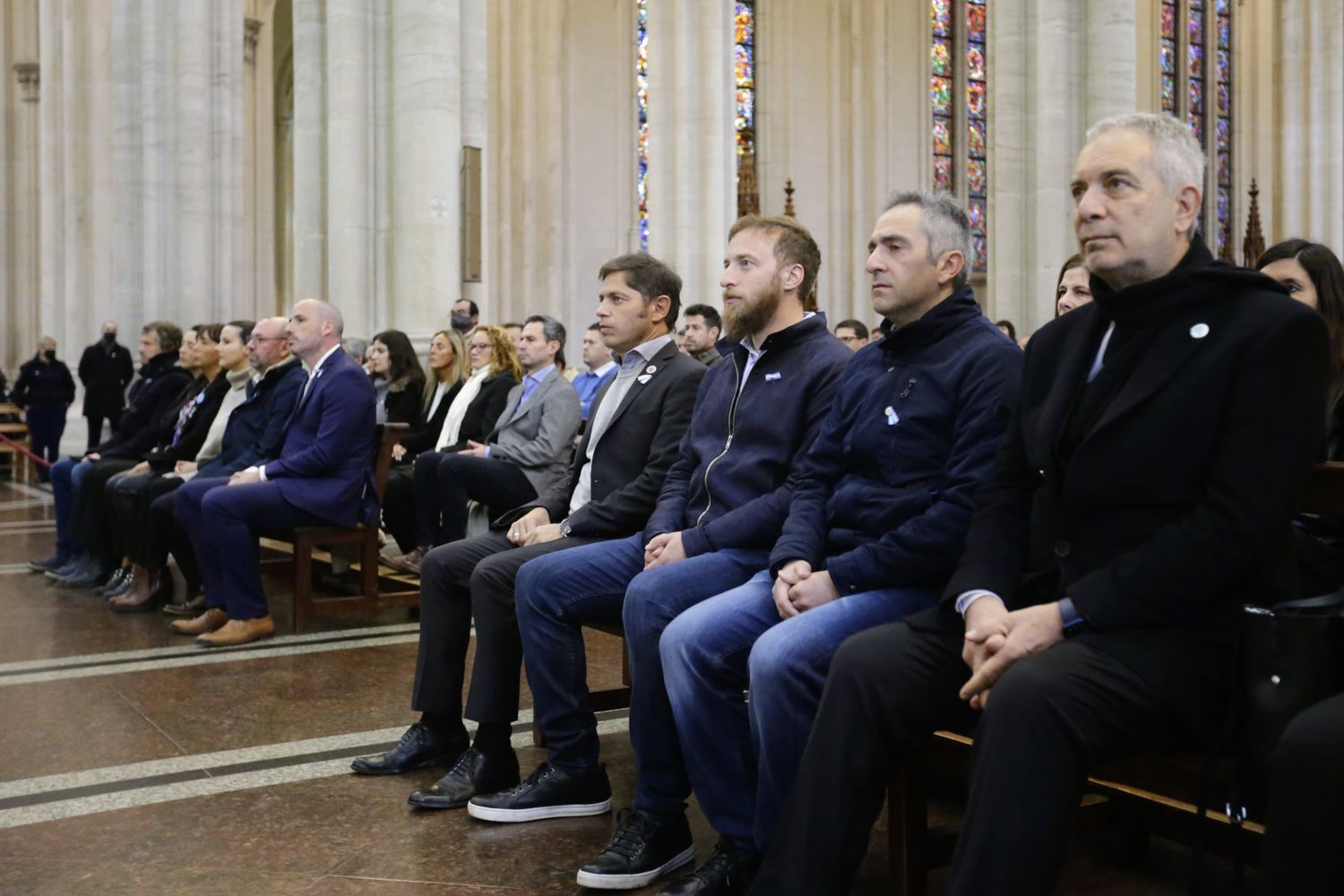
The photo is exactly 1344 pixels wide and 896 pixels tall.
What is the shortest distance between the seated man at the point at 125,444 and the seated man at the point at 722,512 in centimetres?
569

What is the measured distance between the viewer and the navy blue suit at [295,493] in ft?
22.8

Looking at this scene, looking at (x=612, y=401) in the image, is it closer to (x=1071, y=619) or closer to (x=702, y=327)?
(x=1071, y=619)

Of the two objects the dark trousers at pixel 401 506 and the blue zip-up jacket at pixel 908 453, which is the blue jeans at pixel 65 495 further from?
the blue zip-up jacket at pixel 908 453

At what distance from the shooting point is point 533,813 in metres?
4.05

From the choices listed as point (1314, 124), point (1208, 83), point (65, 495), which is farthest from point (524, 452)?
point (1208, 83)

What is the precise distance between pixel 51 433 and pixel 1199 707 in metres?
18.3

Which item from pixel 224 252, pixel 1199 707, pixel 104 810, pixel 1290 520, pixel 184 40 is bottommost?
pixel 104 810

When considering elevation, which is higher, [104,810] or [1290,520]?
[1290,520]

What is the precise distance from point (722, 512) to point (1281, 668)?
189 cm

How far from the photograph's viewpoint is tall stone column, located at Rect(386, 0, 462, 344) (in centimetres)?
1030

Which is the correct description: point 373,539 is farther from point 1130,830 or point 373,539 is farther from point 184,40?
point 184,40

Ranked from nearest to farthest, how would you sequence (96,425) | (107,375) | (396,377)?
(396,377) < (107,375) < (96,425)

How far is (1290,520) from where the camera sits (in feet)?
9.12

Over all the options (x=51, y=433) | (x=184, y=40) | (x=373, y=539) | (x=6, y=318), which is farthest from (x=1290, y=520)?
(x=6, y=318)
